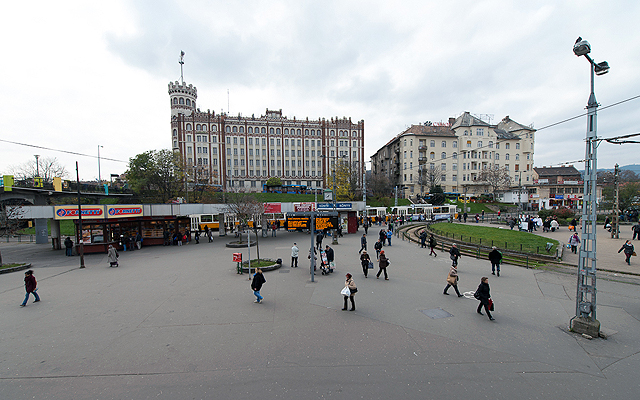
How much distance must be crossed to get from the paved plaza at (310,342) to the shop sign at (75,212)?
32.1 ft

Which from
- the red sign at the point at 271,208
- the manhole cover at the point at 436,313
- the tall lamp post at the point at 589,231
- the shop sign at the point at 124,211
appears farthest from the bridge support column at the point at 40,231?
the tall lamp post at the point at 589,231

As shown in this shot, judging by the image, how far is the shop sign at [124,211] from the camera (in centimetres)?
2107

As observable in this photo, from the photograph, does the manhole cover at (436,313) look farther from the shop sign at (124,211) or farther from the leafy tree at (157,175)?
the leafy tree at (157,175)

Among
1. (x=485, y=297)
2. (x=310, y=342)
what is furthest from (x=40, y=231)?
(x=485, y=297)

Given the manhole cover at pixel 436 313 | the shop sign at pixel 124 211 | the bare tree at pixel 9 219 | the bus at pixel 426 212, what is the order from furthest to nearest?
the bus at pixel 426 212 < the shop sign at pixel 124 211 < the bare tree at pixel 9 219 < the manhole cover at pixel 436 313

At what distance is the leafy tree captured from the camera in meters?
Result: 40.6

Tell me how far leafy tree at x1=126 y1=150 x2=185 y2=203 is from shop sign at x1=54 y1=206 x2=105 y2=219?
68.8 feet

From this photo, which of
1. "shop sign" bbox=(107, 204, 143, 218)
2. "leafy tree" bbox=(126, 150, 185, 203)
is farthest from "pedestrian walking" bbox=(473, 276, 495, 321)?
"leafy tree" bbox=(126, 150, 185, 203)

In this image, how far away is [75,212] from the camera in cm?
2020

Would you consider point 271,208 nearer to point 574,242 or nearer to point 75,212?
point 75,212

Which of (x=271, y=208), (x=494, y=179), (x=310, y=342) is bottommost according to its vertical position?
(x=310, y=342)

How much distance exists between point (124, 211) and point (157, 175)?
21050 mm

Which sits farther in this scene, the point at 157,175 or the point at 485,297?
the point at 157,175

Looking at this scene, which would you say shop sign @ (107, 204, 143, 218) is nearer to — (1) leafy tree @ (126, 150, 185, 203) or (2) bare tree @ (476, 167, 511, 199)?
(1) leafy tree @ (126, 150, 185, 203)
